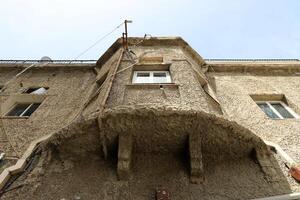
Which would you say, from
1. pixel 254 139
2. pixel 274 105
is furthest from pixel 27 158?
pixel 274 105

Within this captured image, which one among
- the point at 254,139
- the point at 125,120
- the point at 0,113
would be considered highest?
the point at 125,120

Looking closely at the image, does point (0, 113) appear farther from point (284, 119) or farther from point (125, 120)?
point (284, 119)

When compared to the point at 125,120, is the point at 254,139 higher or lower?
lower

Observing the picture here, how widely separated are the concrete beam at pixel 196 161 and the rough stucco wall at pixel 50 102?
343cm

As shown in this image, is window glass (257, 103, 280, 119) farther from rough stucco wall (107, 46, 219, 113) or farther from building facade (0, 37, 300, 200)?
rough stucco wall (107, 46, 219, 113)

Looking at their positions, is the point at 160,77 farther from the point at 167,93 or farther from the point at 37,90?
the point at 37,90

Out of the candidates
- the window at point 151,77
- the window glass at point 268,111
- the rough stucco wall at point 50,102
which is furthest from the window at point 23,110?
the window glass at point 268,111

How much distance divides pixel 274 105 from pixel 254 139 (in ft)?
11.0

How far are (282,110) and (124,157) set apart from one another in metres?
5.25

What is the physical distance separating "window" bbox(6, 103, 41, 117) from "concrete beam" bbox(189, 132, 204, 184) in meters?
5.20

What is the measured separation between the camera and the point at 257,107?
22.0ft

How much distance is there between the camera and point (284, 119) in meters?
6.20

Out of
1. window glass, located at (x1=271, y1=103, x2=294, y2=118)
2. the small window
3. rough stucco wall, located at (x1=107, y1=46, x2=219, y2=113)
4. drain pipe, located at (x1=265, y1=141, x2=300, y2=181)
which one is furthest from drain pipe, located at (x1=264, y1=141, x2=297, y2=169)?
the small window

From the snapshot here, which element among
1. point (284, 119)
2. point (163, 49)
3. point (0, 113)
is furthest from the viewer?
point (163, 49)
